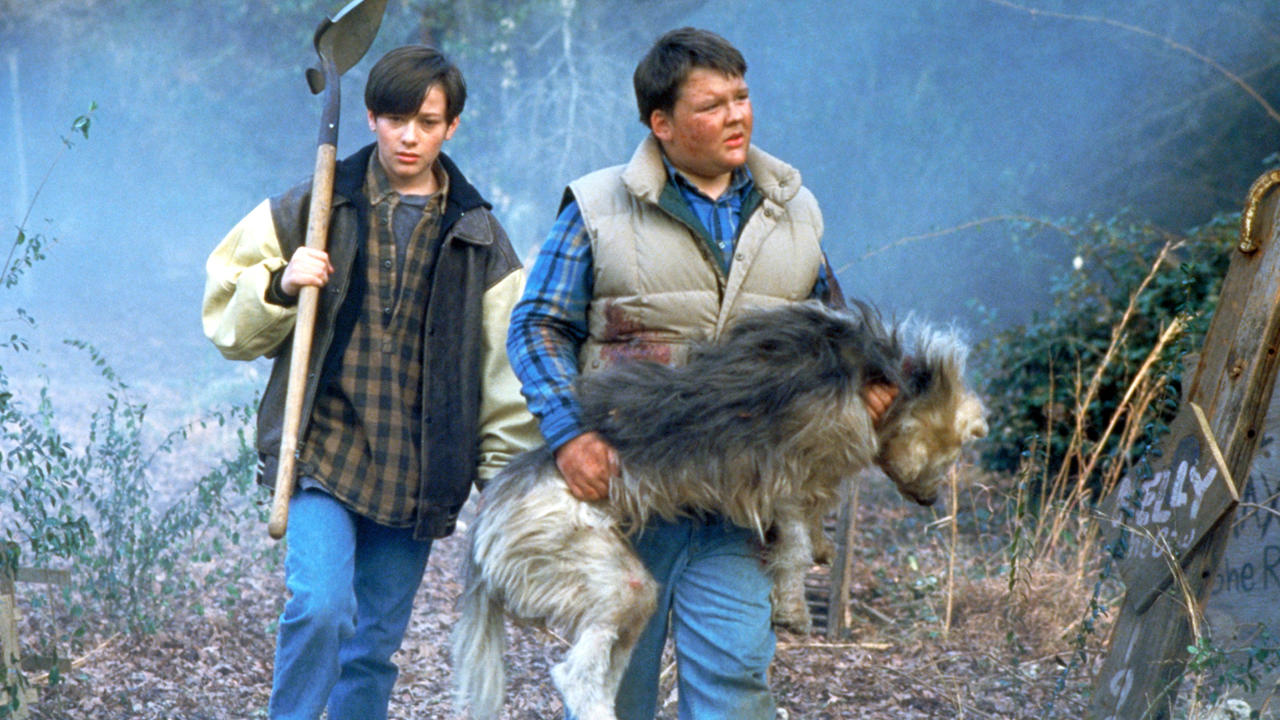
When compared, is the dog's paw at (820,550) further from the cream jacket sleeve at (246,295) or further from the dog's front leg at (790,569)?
the cream jacket sleeve at (246,295)

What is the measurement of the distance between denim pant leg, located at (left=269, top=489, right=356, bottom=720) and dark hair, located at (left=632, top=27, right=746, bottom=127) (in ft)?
4.64

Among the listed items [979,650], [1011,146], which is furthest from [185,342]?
[979,650]

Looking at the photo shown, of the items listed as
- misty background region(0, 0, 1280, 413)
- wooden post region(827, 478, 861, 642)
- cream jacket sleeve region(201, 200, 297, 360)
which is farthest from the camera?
misty background region(0, 0, 1280, 413)

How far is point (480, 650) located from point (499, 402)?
768mm

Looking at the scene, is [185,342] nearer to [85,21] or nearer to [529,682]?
[85,21]

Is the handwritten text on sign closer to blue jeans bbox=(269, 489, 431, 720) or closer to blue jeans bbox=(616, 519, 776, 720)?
blue jeans bbox=(616, 519, 776, 720)

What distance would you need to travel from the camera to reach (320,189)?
3.58 meters

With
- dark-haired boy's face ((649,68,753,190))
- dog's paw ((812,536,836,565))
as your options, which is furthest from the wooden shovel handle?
dog's paw ((812,536,836,565))

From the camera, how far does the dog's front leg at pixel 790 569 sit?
3.22 m

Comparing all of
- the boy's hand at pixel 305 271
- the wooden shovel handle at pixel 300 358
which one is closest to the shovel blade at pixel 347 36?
the wooden shovel handle at pixel 300 358

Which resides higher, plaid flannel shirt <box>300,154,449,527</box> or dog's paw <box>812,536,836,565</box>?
plaid flannel shirt <box>300,154,449,527</box>

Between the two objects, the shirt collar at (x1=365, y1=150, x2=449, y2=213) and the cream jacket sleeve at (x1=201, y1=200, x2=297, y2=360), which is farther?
the shirt collar at (x1=365, y1=150, x2=449, y2=213)

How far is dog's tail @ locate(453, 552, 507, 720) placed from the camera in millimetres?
3307

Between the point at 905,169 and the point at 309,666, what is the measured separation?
815 cm
